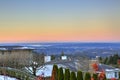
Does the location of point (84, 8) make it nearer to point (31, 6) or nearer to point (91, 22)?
point (91, 22)

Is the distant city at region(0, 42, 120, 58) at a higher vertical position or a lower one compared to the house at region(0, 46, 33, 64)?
higher

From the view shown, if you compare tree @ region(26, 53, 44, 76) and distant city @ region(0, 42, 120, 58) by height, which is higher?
distant city @ region(0, 42, 120, 58)

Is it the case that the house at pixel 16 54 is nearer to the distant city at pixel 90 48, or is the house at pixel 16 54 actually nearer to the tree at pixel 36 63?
the tree at pixel 36 63

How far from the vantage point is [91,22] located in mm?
12383

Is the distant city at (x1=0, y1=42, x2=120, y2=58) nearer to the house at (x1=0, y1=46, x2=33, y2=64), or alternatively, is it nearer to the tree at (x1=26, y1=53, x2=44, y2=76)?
the tree at (x1=26, y1=53, x2=44, y2=76)

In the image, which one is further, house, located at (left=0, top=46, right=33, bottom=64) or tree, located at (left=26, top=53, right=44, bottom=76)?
house, located at (left=0, top=46, right=33, bottom=64)

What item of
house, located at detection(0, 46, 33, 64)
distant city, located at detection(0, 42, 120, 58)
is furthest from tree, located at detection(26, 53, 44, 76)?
distant city, located at detection(0, 42, 120, 58)

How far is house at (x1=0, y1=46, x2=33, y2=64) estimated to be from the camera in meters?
15.0

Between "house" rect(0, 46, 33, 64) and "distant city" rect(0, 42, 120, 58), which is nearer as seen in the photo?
"distant city" rect(0, 42, 120, 58)

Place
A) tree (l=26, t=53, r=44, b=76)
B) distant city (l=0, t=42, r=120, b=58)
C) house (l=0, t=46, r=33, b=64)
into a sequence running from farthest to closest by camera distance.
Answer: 1. house (l=0, t=46, r=33, b=64)
2. tree (l=26, t=53, r=44, b=76)
3. distant city (l=0, t=42, r=120, b=58)

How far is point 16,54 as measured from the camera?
52.9ft

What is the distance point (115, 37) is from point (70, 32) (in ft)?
6.80

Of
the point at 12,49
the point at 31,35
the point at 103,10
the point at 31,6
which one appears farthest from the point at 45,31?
the point at 12,49

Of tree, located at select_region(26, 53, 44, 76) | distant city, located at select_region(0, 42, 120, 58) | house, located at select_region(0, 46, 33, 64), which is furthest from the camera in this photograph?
house, located at select_region(0, 46, 33, 64)
